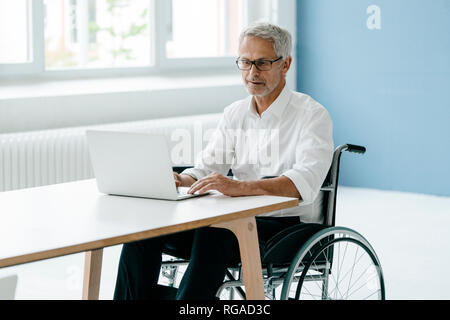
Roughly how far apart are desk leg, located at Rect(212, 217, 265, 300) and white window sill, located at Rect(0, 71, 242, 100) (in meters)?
2.54

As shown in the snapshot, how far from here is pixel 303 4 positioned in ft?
19.8

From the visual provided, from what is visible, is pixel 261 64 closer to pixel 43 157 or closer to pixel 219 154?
pixel 219 154

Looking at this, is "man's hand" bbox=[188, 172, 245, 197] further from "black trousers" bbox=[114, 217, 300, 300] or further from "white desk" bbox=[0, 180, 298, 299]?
"black trousers" bbox=[114, 217, 300, 300]

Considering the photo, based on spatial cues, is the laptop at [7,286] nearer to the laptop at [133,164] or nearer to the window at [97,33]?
the laptop at [133,164]

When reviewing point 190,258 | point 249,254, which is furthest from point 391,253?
point 249,254

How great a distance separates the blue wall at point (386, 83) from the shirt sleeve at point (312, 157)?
3.16 meters

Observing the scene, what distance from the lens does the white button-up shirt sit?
2.39 m

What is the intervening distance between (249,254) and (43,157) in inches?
94.9

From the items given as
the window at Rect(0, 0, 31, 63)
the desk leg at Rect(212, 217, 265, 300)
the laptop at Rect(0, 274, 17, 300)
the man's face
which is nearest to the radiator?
the window at Rect(0, 0, 31, 63)

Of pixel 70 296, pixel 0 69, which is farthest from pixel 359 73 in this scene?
pixel 70 296

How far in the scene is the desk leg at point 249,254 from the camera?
2.11m

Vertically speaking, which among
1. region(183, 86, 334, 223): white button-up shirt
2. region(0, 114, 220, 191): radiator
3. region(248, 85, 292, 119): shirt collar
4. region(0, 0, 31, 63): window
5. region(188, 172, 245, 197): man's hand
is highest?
region(0, 0, 31, 63): window

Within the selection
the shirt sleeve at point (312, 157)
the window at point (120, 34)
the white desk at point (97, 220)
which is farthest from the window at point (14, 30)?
the shirt sleeve at point (312, 157)

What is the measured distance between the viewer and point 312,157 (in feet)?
7.88
